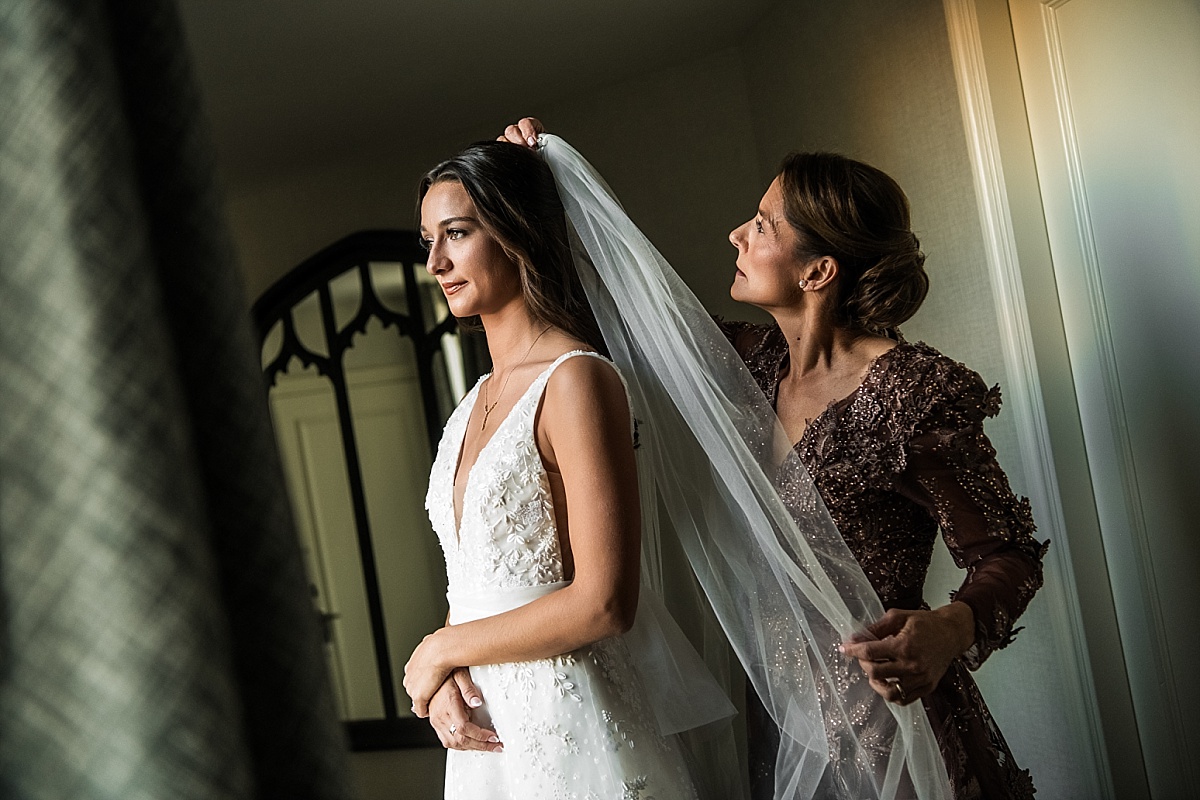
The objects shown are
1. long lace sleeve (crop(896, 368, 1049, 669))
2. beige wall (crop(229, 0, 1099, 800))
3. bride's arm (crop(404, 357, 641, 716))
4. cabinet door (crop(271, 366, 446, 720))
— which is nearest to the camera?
bride's arm (crop(404, 357, 641, 716))

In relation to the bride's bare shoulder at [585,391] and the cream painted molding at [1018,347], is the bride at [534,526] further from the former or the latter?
the cream painted molding at [1018,347]

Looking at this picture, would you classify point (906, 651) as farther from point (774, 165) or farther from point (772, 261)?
point (774, 165)

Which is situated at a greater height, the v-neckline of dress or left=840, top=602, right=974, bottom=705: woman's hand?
the v-neckline of dress

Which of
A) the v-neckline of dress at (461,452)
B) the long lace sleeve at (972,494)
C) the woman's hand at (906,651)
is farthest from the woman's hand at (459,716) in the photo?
the long lace sleeve at (972,494)

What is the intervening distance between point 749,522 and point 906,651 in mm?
265

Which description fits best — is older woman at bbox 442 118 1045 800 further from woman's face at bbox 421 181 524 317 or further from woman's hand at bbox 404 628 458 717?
woman's hand at bbox 404 628 458 717

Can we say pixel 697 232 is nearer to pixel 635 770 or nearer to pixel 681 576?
pixel 681 576

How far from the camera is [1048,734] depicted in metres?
2.35

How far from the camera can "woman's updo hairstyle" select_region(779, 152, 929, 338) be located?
1.64 metres

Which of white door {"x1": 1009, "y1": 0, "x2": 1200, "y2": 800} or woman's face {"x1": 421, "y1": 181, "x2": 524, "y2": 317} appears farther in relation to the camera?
white door {"x1": 1009, "y1": 0, "x2": 1200, "y2": 800}

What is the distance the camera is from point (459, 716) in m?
1.38

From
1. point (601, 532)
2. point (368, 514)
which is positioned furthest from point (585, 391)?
point (368, 514)

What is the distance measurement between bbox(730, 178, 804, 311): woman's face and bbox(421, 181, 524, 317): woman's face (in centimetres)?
43

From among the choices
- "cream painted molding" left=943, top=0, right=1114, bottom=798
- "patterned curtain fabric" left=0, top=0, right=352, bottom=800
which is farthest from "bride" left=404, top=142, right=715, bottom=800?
"cream painted molding" left=943, top=0, right=1114, bottom=798
